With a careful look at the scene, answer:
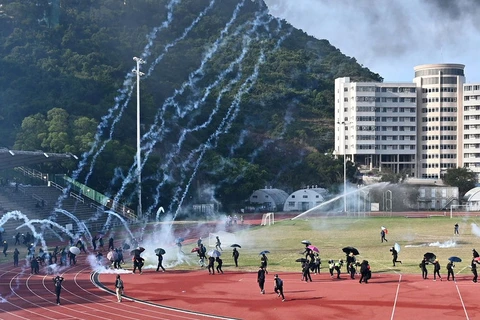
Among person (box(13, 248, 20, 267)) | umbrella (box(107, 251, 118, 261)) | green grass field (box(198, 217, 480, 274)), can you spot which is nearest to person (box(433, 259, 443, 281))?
green grass field (box(198, 217, 480, 274))

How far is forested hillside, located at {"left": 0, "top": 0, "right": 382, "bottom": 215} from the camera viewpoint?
78812mm

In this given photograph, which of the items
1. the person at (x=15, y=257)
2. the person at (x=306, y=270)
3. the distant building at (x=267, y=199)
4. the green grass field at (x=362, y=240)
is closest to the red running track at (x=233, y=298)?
the person at (x=306, y=270)

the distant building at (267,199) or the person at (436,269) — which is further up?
the distant building at (267,199)

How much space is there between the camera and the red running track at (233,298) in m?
25.6

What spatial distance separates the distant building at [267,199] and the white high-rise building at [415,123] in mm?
35174

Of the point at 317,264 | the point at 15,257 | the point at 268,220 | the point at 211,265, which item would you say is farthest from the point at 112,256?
the point at 268,220

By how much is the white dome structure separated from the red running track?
5875 cm

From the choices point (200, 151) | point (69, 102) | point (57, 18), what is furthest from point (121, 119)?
point (57, 18)

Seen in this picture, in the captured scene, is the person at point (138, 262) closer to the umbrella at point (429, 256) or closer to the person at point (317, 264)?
the person at point (317, 264)

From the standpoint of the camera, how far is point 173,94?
11769 cm

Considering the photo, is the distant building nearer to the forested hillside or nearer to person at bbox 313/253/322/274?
the forested hillside

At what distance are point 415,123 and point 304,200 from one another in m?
46.9

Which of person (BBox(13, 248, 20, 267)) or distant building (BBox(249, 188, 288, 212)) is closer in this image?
person (BBox(13, 248, 20, 267))

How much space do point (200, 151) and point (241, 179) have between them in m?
13.3
